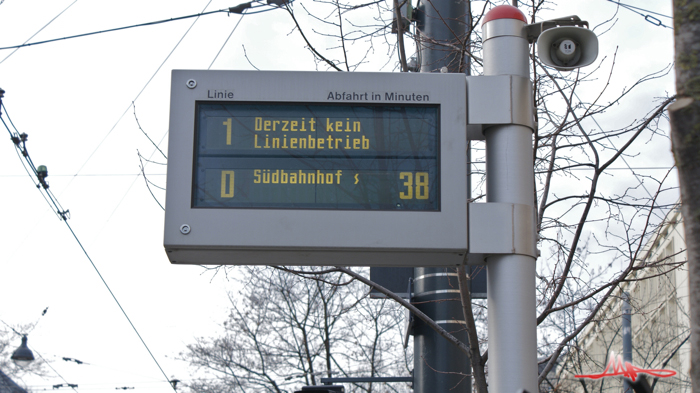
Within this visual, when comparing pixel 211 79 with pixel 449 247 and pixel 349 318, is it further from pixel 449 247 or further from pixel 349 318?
pixel 349 318

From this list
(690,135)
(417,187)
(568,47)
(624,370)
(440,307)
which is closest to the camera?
(624,370)

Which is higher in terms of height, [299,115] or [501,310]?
[299,115]

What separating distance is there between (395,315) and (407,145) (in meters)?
21.5

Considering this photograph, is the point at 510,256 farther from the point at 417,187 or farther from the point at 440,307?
the point at 440,307

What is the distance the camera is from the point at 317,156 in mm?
4125

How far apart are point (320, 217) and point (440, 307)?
4052 mm

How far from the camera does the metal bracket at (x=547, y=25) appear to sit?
171 inches

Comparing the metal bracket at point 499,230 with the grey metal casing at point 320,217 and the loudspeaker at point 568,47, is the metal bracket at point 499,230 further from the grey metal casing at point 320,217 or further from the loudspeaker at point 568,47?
the loudspeaker at point 568,47

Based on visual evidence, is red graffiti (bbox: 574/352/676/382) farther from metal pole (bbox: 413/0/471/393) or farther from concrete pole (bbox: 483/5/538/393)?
metal pole (bbox: 413/0/471/393)

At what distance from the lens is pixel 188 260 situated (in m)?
4.19

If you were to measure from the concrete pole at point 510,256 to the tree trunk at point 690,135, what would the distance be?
1331 mm

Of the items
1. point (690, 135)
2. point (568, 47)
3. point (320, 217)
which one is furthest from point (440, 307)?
point (690, 135)

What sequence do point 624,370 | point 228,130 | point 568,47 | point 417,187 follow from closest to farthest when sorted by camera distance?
point 624,370
point 417,187
point 228,130
point 568,47

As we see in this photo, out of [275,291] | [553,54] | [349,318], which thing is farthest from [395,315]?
[553,54]
